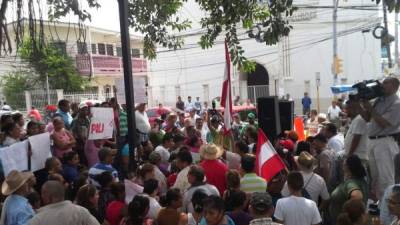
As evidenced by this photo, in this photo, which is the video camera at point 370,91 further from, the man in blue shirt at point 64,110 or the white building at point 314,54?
the white building at point 314,54

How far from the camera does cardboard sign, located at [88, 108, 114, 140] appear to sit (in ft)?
20.9

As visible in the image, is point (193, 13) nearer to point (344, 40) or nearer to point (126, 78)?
point (344, 40)

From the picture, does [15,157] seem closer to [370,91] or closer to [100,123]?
[100,123]

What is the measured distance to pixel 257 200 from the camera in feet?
12.6

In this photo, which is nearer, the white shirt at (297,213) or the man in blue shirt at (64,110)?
the white shirt at (297,213)

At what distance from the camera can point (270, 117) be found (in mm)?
7875

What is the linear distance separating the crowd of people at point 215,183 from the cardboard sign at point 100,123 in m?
0.38

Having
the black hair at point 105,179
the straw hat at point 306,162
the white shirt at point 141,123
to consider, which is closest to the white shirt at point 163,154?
the white shirt at point 141,123

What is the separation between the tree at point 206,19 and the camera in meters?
4.56

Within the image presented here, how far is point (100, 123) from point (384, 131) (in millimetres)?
3778

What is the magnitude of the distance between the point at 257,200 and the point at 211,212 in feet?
1.31

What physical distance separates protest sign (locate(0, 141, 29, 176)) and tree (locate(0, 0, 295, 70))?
1.20 m

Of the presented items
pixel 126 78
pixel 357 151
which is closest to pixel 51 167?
pixel 126 78

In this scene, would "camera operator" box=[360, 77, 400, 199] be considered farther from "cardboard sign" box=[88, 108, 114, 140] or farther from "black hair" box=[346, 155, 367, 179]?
"cardboard sign" box=[88, 108, 114, 140]
